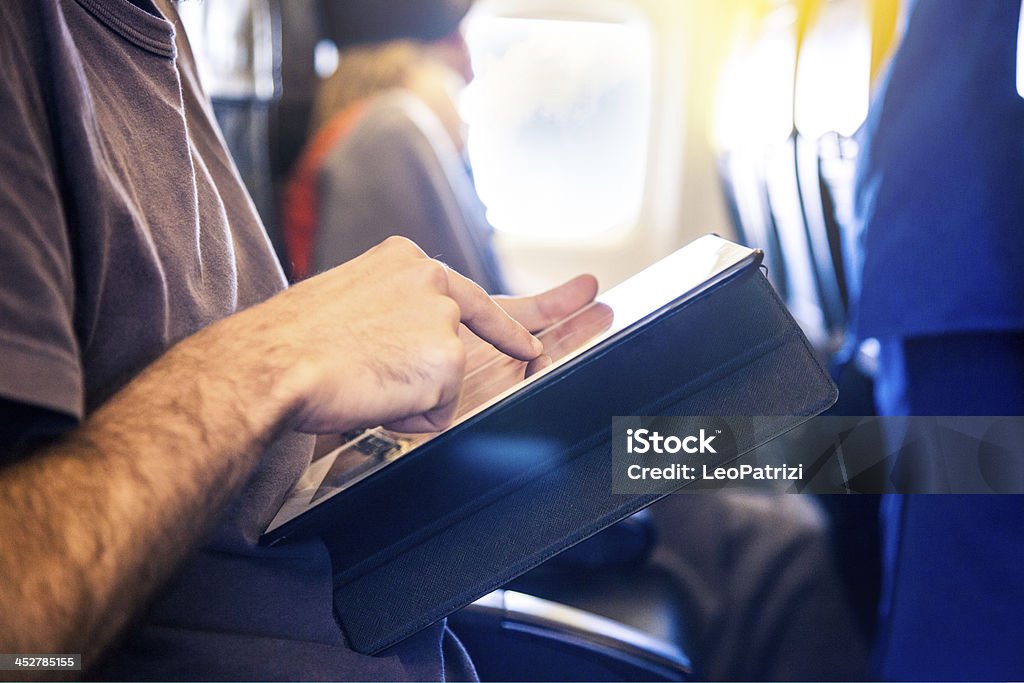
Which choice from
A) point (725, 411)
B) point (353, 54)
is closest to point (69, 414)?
point (725, 411)

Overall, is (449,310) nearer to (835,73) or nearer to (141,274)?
(141,274)

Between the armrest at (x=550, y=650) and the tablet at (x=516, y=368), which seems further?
the armrest at (x=550, y=650)

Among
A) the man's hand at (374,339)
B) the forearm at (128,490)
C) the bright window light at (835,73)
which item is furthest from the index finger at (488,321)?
the bright window light at (835,73)

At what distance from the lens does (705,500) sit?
1231mm

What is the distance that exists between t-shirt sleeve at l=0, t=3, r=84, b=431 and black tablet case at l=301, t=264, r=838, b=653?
0.18 meters

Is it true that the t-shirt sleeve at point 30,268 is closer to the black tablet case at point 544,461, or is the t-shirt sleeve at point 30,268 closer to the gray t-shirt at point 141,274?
the gray t-shirt at point 141,274

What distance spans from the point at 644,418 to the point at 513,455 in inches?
2.9

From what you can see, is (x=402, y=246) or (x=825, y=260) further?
(x=825, y=260)

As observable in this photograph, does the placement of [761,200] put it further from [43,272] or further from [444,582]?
[43,272]

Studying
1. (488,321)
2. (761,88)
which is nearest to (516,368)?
(488,321)

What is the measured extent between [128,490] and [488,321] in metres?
0.19

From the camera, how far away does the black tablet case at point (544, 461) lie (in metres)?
0.43

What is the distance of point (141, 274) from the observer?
42cm

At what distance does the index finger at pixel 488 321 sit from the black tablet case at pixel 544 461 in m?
0.04
